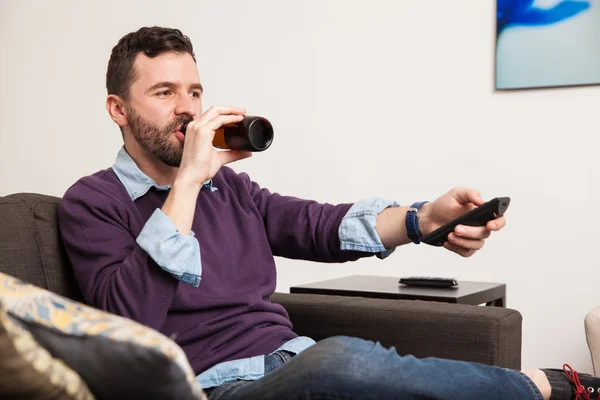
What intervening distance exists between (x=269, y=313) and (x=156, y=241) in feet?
1.11

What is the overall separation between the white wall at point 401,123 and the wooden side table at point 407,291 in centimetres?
56

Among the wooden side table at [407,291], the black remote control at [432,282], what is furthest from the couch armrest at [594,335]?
the black remote control at [432,282]

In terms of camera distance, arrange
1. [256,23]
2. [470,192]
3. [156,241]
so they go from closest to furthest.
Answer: [156,241] → [470,192] → [256,23]

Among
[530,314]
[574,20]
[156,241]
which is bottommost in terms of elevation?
[530,314]

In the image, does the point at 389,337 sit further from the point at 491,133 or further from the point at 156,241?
the point at 491,133

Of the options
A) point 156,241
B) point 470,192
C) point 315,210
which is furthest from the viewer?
point 315,210

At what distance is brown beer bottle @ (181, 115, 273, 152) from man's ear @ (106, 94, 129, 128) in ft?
0.80

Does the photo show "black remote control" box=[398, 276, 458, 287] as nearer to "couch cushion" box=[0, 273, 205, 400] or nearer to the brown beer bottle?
the brown beer bottle

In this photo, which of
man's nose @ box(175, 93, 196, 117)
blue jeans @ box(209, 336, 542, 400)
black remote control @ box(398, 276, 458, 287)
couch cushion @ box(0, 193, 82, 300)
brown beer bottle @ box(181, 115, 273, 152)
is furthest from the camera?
black remote control @ box(398, 276, 458, 287)

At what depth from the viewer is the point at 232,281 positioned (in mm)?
1517

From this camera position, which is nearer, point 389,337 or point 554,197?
point 389,337

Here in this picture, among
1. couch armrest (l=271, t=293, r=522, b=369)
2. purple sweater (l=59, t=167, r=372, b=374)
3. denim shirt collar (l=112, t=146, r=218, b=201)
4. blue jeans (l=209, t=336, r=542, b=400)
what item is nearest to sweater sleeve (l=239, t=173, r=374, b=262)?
purple sweater (l=59, t=167, r=372, b=374)

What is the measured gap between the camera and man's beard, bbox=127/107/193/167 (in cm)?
158

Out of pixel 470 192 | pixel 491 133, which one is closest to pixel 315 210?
pixel 470 192
